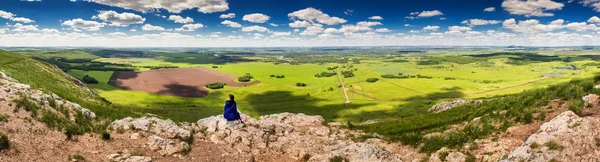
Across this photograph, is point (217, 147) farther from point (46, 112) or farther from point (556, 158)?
point (556, 158)

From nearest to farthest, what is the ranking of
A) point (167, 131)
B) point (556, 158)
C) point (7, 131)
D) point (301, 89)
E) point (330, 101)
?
point (556, 158)
point (7, 131)
point (167, 131)
point (330, 101)
point (301, 89)

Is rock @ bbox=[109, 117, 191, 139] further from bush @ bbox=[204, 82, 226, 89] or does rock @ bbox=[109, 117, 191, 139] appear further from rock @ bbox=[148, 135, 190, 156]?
bush @ bbox=[204, 82, 226, 89]

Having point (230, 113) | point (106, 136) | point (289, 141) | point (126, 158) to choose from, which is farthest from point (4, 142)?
point (289, 141)

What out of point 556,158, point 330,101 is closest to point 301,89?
point 330,101

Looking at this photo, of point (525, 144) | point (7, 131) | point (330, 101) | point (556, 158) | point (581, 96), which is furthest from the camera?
point (330, 101)

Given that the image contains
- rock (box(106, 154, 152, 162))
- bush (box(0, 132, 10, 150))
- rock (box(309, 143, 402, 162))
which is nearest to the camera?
bush (box(0, 132, 10, 150))

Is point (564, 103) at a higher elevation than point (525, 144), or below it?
higher

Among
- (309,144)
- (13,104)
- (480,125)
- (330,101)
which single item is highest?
(13,104)

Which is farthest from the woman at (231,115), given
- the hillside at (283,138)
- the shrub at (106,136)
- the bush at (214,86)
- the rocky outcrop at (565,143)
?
the bush at (214,86)

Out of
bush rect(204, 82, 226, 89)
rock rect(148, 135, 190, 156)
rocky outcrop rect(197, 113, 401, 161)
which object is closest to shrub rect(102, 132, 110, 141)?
rock rect(148, 135, 190, 156)
